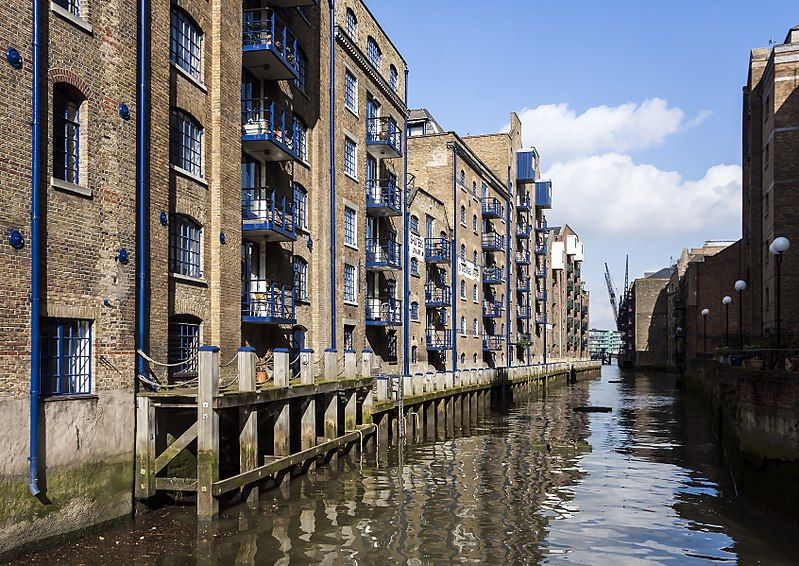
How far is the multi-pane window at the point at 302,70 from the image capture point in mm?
22938

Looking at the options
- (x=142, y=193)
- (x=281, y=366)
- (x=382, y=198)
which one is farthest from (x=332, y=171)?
(x=142, y=193)

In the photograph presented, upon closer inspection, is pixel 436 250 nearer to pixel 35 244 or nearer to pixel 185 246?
pixel 185 246

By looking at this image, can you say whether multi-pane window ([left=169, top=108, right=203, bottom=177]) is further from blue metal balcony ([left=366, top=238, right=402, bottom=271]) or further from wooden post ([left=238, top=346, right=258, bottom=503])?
blue metal balcony ([left=366, top=238, right=402, bottom=271])

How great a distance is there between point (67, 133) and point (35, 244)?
230 centimetres

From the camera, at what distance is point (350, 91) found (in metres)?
27.8

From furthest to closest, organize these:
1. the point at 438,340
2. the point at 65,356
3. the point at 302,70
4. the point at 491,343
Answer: the point at 491,343 < the point at 438,340 < the point at 302,70 < the point at 65,356

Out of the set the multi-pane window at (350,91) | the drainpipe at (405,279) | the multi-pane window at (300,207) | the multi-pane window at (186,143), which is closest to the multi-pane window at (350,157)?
the multi-pane window at (350,91)

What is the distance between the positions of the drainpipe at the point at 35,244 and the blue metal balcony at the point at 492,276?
40587 millimetres

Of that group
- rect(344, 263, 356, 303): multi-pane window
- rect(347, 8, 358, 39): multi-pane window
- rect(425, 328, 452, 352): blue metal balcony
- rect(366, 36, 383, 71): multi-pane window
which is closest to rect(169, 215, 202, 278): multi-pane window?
rect(344, 263, 356, 303): multi-pane window

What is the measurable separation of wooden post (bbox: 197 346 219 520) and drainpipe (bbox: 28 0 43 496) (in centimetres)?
270

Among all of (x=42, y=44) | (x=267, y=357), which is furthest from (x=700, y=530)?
(x=42, y=44)

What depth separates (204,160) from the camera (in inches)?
686

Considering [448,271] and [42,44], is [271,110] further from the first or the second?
[448,271]

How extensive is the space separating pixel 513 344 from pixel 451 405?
28.2 m
